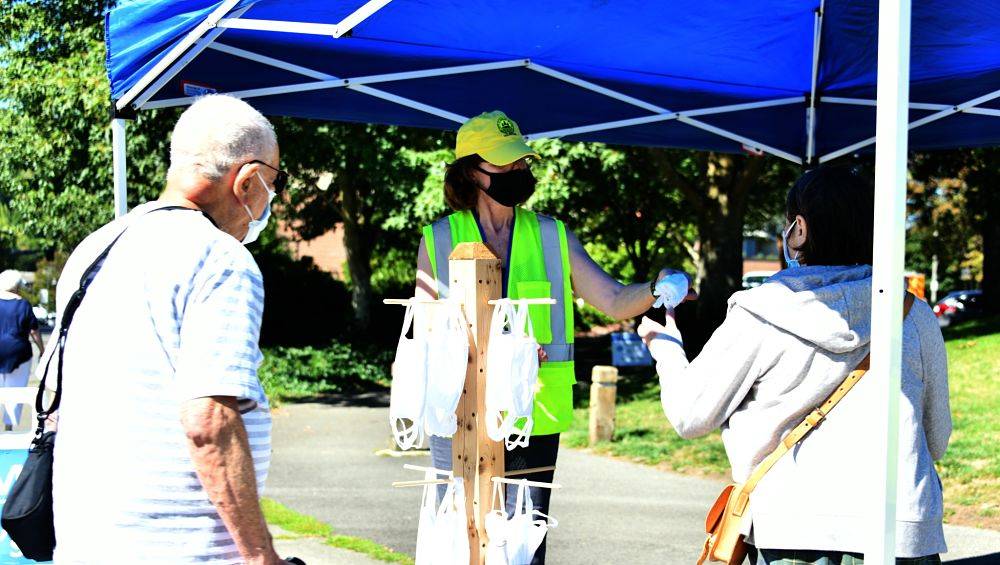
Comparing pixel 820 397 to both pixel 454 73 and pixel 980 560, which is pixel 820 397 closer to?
pixel 454 73

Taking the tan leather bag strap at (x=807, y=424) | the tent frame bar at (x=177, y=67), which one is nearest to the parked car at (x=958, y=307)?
the tent frame bar at (x=177, y=67)

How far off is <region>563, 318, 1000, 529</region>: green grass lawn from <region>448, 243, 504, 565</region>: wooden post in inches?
199

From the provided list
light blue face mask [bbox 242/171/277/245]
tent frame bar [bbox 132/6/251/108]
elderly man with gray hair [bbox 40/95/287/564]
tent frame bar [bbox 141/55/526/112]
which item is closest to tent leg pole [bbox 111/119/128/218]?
tent frame bar [bbox 132/6/251/108]

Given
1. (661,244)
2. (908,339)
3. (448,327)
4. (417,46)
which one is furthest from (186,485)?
(661,244)

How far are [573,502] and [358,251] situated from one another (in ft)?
47.8

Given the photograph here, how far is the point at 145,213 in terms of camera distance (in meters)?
2.34

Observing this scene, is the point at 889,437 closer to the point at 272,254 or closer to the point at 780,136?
the point at 780,136

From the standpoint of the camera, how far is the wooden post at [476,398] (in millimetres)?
3426

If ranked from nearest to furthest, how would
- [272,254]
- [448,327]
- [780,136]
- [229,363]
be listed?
1. [229,363]
2. [448,327]
3. [780,136]
4. [272,254]

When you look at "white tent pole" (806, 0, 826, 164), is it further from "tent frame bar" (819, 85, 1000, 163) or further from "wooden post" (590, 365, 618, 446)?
"wooden post" (590, 365, 618, 446)

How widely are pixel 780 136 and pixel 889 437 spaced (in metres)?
3.90

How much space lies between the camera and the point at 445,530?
3430mm

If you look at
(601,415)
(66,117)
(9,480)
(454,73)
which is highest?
(66,117)

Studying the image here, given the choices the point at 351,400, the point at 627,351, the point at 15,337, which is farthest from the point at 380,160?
the point at 15,337
